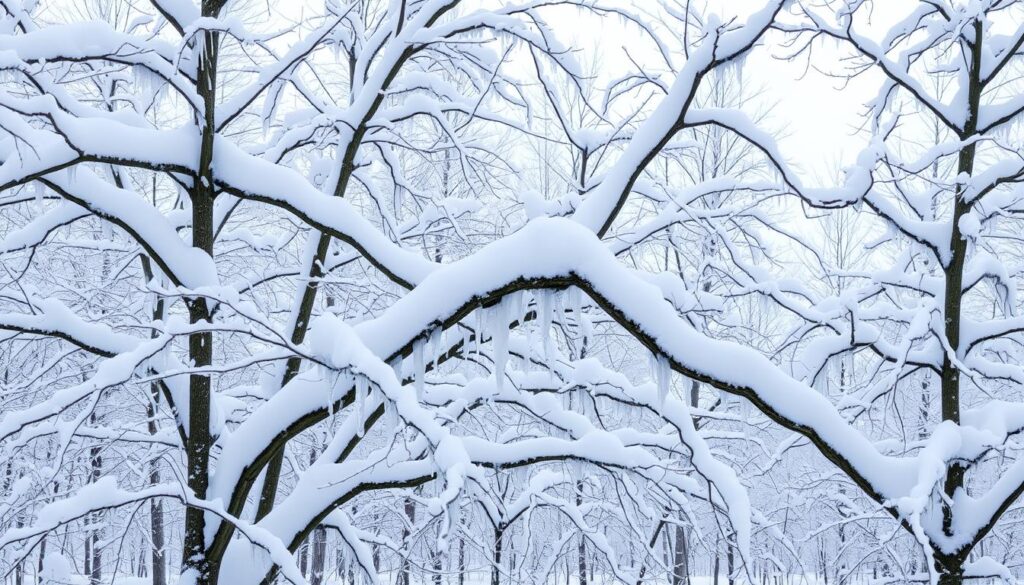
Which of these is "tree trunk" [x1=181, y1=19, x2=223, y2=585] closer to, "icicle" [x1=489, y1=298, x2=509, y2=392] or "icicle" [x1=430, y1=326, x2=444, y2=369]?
"icicle" [x1=430, y1=326, x2=444, y2=369]

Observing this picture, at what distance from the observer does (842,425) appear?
394cm

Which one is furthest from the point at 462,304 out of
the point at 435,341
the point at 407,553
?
the point at 407,553

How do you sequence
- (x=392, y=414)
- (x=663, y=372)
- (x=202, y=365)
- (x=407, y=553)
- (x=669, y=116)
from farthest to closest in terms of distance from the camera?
Result: (x=202, y=365) < (x=669, y=116) < (x=407, y=553) < (x=663, y=372) < (x=392, y=414)

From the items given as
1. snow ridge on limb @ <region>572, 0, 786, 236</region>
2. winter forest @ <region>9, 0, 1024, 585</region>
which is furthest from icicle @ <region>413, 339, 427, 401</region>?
snow ridge on limb @ <region>572, 0, 786, 236</region>

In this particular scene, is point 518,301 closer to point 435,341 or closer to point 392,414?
point 435,341

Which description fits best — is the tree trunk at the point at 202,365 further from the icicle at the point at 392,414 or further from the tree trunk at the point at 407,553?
the icicle at the point at 392,414

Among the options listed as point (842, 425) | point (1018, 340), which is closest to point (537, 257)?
point (842, 425)

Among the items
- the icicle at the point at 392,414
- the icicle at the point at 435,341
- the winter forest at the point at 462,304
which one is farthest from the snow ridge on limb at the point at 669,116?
the icicle at the point at 392,414

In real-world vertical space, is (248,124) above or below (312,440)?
above

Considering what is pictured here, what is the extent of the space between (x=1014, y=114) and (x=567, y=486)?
6.36 metres

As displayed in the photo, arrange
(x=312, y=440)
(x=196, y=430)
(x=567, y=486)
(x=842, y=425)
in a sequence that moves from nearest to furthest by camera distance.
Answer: (x=842, y=425) < (x=196, y=430) < (x=567, y=486) < (x=312, y=440)

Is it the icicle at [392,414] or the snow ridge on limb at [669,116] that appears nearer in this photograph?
the icicle at [392,414]

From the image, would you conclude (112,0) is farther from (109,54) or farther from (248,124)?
(109,54)

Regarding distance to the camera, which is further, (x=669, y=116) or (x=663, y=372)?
(x=669, y=116)
